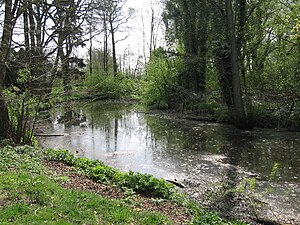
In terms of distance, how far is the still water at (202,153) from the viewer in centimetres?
799

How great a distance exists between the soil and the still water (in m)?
1.40

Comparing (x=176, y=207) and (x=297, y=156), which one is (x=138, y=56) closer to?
(x=297, y=156)

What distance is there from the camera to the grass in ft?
15.1

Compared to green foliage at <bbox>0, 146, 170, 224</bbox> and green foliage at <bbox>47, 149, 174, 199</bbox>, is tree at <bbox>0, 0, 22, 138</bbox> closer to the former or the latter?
green foliage at <bbox>47, 149, 174, 199</bbox>

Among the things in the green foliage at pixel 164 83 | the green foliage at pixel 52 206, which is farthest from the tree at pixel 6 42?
the green foliage at pixel 164 83

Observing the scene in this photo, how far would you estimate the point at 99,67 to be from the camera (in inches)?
1885

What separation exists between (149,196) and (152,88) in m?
19.9

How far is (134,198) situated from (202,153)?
5939 millimetres

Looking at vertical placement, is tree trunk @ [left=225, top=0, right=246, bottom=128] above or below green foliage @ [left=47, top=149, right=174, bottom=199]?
above

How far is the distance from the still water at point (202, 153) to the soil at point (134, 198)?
140cm

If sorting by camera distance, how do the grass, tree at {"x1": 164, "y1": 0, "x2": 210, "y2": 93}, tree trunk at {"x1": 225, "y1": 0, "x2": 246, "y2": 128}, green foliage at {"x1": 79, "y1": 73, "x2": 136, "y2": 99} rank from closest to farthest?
the grass, tree trunk at {"x1": 225, "y1": 0, "x2": 246, "y2": 128}, tree at {"x1": 164, "y1": 0, "x2": 210, "y2": 93}, green foliage at {"x1": 79, "y1": 73, "x2": 136, "y2": 99}

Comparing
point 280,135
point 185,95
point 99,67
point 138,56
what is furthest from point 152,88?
point 138,56

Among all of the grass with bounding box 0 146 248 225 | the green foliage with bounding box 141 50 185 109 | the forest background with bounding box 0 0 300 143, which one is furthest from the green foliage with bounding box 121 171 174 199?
the green foliage with bounding box 141 50 185 109

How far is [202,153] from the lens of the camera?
38.8 ft
